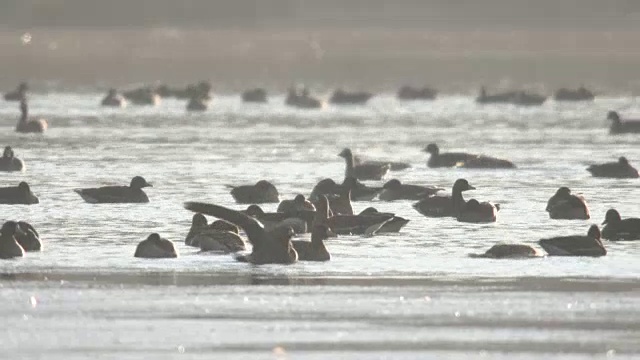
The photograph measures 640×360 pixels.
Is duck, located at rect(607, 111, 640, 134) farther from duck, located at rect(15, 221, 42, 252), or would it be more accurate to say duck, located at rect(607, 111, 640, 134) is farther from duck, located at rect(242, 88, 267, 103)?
duck, located at rect(15, 221, 42, 252)

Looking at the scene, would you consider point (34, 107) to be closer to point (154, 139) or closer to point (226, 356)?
point (154, 139)

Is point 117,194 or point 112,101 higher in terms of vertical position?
point 117,194

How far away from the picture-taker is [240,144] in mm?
40344

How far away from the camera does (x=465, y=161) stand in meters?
34.7

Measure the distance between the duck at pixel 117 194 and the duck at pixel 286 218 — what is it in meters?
3.24

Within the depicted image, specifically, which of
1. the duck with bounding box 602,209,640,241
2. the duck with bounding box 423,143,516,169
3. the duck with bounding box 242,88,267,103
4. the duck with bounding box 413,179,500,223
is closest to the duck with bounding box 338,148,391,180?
the duck with bounding box 423,143,516,169

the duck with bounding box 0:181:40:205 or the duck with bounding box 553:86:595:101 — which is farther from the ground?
the duck with bounding box 0:181:40:205

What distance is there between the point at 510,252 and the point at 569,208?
4.12 metres

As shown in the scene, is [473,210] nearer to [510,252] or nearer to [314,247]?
[510,252]

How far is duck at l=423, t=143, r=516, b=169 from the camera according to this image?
34.3 metres

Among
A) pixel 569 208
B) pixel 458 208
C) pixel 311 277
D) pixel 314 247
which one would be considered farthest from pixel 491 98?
pixel 311 277

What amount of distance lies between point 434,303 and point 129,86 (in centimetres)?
5867

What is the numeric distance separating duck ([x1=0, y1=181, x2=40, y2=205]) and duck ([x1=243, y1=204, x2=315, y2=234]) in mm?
3746

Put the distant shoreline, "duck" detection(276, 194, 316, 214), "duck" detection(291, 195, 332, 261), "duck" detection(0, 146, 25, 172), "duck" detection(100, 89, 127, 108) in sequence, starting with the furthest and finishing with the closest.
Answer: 1. the distant shoreline
2. "duck" detection(100, 89, 127, 108)
3. "duck" detection(0, 146, 25, 172)
4. "duck" detection(276, 194, 316, 214)
5. "duck" detection(291, 195, 332, 261)
